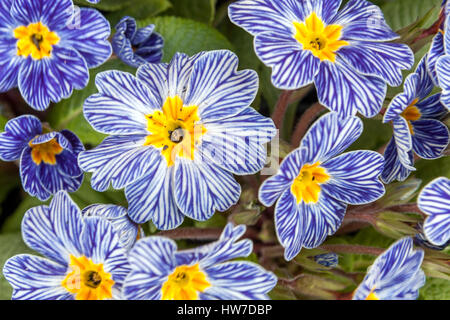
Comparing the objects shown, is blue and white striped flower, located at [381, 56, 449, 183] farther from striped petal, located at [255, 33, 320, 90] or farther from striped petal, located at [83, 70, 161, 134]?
striped petal, located at [83, 70, 161, 134]

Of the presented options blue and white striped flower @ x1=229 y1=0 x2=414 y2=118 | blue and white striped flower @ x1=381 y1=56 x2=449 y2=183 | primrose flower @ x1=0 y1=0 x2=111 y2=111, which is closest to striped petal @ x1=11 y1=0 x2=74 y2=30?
primrose flower @ x1=0 y1=0 x2=111 y2=111

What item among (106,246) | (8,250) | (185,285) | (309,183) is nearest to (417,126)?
(309,183)

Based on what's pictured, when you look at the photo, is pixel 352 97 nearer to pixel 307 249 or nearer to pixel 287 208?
pixel 287 208

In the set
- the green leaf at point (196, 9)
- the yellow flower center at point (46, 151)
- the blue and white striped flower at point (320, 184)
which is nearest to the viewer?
the blue and white striped flower at point (320, 184)

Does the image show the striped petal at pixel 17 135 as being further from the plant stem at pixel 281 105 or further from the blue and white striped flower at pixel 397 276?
the blue and white striped flower at pixel 397 276

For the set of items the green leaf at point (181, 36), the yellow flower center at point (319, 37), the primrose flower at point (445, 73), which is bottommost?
the primrose flower at point (445, 73)

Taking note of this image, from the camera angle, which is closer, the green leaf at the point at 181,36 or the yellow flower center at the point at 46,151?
the yellow flower center at the point at 46,151

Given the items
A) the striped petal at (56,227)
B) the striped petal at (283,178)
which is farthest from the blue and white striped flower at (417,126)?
the striped petal at (56,227)

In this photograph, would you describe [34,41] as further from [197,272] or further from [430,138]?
[430,138]
